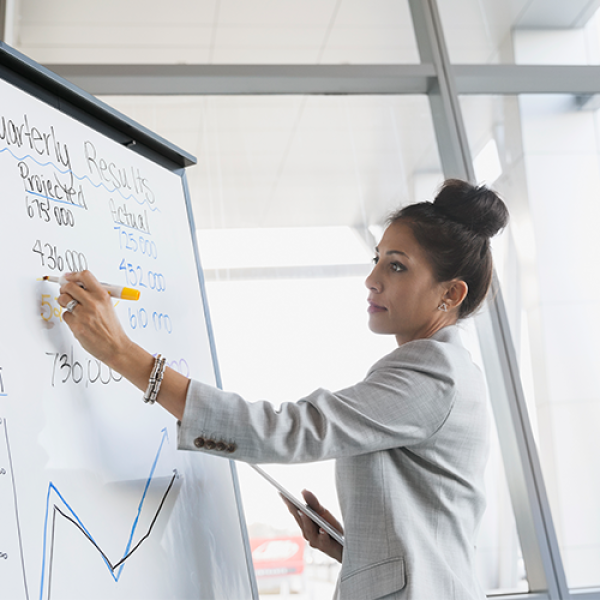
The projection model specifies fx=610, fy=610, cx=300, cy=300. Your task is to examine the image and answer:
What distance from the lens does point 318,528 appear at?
132 cm

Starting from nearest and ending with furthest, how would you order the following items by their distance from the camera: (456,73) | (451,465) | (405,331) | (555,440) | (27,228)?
(27,228) → (451,465) → (405,331) → (555,440) → (456,73)

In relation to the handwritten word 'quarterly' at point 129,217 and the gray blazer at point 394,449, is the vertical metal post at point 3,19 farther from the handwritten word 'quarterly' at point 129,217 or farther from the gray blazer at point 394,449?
the gray blazer at point 394,449

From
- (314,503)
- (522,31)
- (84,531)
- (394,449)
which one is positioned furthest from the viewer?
(522,31)

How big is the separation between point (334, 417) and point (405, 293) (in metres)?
0.34

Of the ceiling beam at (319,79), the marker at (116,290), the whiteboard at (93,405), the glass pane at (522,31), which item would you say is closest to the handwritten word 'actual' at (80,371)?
the whiteboard at (93,405)

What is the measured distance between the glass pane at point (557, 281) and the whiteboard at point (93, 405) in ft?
4.00

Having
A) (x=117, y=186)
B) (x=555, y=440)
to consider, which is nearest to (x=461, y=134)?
(x=555, y=440)

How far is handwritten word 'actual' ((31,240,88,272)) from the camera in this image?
0.90 meters

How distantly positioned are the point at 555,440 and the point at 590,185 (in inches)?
36.4

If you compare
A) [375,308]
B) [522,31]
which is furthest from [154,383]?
[522,31]

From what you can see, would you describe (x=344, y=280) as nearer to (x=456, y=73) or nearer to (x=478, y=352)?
(x=478, y=352)

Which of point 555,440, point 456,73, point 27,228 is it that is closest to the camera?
point 27,228

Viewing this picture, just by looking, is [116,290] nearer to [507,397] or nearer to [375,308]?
[375,308]

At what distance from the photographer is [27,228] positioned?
0.89 m
